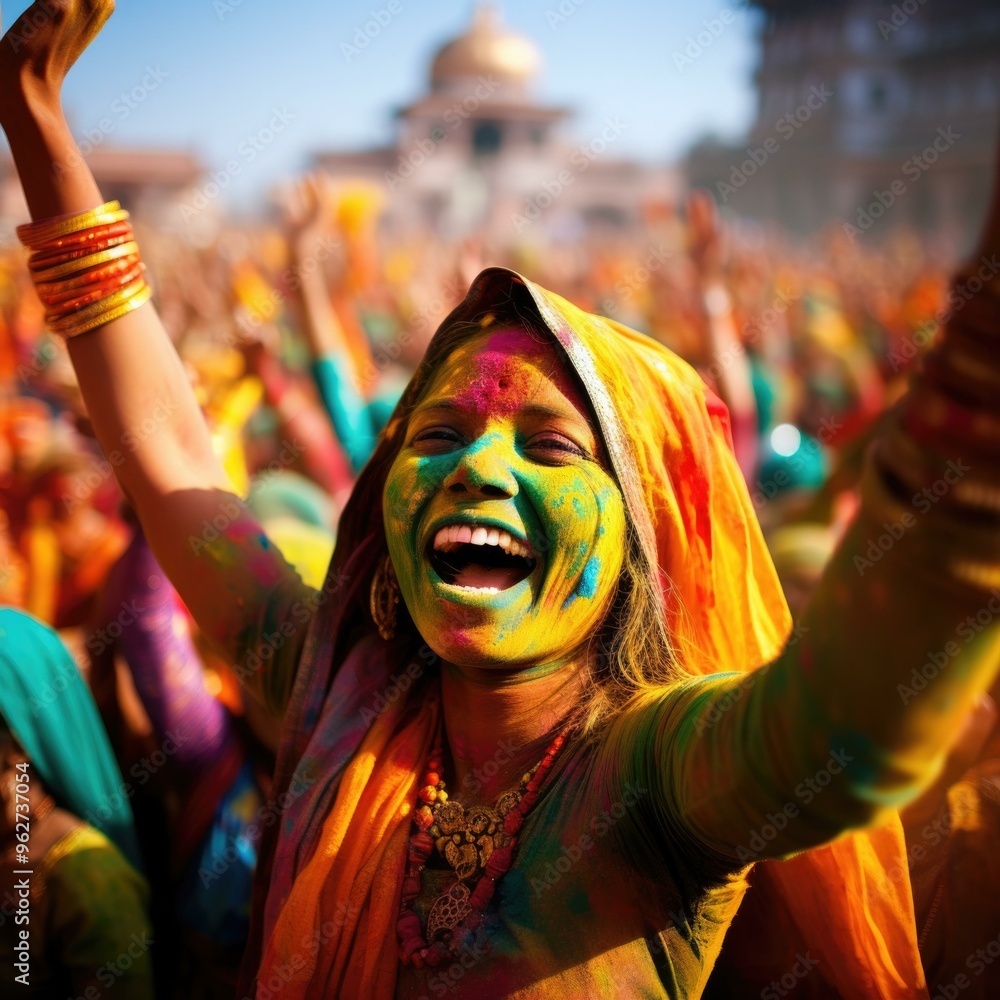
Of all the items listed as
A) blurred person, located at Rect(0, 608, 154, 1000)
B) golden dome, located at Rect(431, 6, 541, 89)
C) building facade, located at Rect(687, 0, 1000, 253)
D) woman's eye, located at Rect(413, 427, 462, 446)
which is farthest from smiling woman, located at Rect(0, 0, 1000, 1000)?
golden dome, located at Rect(431, 6, 541, 89)

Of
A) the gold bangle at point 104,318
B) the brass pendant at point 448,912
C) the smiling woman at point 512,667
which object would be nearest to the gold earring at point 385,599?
the smiling woman at point 512,667

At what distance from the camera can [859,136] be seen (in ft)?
141

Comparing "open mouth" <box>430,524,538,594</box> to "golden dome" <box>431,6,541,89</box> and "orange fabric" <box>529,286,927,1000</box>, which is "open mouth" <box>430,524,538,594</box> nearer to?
"orange fabric" <box>529,286,927,1000</box>

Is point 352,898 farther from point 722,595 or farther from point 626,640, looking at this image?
point 722,595

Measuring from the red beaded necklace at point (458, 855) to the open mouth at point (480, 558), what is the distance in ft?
0.80

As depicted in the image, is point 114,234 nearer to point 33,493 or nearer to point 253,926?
point 253,926

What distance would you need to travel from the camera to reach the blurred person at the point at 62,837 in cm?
191

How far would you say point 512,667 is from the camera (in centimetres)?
142

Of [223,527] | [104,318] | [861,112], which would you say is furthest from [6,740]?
[861,112]

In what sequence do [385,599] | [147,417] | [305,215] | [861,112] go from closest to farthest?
[385,599] < [147,417] < [305,215] < [861,112]

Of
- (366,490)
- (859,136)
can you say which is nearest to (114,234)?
(366,490)

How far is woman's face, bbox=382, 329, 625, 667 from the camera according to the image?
4.47 feet

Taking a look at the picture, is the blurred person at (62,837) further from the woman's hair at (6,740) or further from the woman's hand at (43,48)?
the woman's hand at (43,48)

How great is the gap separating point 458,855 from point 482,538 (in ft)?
1.44
